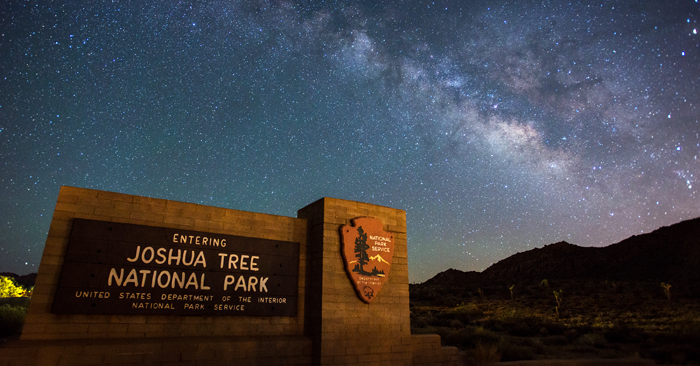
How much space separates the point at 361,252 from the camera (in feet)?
32.1

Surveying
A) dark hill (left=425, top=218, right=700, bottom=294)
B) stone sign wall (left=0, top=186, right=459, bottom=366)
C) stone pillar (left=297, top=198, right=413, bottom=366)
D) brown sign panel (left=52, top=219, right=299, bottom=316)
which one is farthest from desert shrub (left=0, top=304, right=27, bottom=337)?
dark hill (left=425, top=218, right=700, bottom=294)

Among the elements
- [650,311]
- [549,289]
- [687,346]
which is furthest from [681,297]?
[687,346]

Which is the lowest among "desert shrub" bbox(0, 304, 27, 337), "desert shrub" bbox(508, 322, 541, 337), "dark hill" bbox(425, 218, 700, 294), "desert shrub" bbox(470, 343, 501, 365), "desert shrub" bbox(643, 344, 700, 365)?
"desert shrub" bbox(643, 344, 700, 365)

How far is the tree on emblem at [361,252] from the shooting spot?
31.5 feet

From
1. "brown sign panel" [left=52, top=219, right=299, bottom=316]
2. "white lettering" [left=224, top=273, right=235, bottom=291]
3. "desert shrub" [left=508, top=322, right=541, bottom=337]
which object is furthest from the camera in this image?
"desert shrub" [left=508, top=322, right=541, bottom=337]

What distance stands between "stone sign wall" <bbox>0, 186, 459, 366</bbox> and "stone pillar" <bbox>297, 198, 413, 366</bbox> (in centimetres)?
2

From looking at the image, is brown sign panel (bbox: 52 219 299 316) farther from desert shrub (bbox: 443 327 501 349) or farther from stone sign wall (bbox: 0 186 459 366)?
desert shrub (bbox: 443 327 501 349)

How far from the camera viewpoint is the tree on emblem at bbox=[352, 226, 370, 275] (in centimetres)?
961

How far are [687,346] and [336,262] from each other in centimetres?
1596

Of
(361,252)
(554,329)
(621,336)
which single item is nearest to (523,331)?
(554,329)

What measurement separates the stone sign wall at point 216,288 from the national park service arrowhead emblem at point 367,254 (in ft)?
0.10

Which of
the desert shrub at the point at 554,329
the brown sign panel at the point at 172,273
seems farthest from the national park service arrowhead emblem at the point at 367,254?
the desert shrub at the point at 554,329

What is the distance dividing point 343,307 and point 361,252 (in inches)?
55.8

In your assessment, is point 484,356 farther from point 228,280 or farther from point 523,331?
point 523,331
